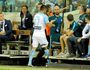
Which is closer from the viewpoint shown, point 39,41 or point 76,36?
point 76,36

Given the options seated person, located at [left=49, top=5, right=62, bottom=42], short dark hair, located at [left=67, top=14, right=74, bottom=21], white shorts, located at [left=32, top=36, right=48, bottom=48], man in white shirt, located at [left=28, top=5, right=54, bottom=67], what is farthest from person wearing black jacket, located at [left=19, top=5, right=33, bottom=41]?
short dark hair, located at [left=67, top=14, right=74, bottom=21]

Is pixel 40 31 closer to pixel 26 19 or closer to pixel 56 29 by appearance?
pixel 56 29

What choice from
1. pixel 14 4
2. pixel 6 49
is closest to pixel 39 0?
pixel 14 4

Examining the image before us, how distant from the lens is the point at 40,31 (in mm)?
20453

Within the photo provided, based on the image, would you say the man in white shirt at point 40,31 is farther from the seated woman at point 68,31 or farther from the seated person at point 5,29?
the seated person at point 5,29

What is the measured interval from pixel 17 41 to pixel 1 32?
72cm

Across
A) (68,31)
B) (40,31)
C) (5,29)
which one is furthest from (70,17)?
(5,29)

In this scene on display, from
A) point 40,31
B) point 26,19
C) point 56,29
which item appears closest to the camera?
point 40,31

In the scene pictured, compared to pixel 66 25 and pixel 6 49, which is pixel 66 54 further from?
pixel 6 49

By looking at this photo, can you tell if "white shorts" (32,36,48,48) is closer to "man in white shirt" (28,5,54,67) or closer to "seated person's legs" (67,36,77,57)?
"man in white shirt" (28,5,54,67)

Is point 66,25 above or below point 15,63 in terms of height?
above

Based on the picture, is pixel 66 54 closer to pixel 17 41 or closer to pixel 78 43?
pixel 78 43

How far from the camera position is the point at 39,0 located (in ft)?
72.6

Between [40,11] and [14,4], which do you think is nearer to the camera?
[40,11]
